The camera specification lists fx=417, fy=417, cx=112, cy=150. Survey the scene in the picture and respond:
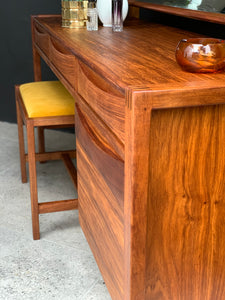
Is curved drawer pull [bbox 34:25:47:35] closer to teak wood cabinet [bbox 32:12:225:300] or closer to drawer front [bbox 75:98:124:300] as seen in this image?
drawer front [bbox 75:98:124:300]

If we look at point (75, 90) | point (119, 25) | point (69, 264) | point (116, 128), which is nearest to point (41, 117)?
point (75, 90)

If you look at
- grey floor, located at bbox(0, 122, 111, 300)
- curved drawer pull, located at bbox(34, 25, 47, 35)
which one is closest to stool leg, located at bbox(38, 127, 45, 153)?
grey floor, located at bbox(0, 122, 111, 300)

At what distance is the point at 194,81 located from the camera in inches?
39.5

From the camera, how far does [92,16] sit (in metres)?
1.96

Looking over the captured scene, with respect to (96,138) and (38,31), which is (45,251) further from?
(38,31)

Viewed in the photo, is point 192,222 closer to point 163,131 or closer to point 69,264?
point 163,131

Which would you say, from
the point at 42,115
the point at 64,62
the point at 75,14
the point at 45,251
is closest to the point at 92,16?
the point at 75,14

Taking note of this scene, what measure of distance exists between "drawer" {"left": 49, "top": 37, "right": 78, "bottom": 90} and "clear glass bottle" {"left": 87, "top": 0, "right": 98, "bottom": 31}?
196mm

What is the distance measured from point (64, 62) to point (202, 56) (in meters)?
0.76

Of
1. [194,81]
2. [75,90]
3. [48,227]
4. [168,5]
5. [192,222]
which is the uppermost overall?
[168,5]

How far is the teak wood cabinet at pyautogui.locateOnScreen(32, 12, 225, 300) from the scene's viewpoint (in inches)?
37.9

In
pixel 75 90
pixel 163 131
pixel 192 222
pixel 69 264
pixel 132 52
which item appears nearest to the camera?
pixel 163 131

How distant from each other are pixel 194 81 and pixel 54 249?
127cm

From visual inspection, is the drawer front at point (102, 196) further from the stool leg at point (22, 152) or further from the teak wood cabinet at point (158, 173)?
the stool leg at point (22, 152)
